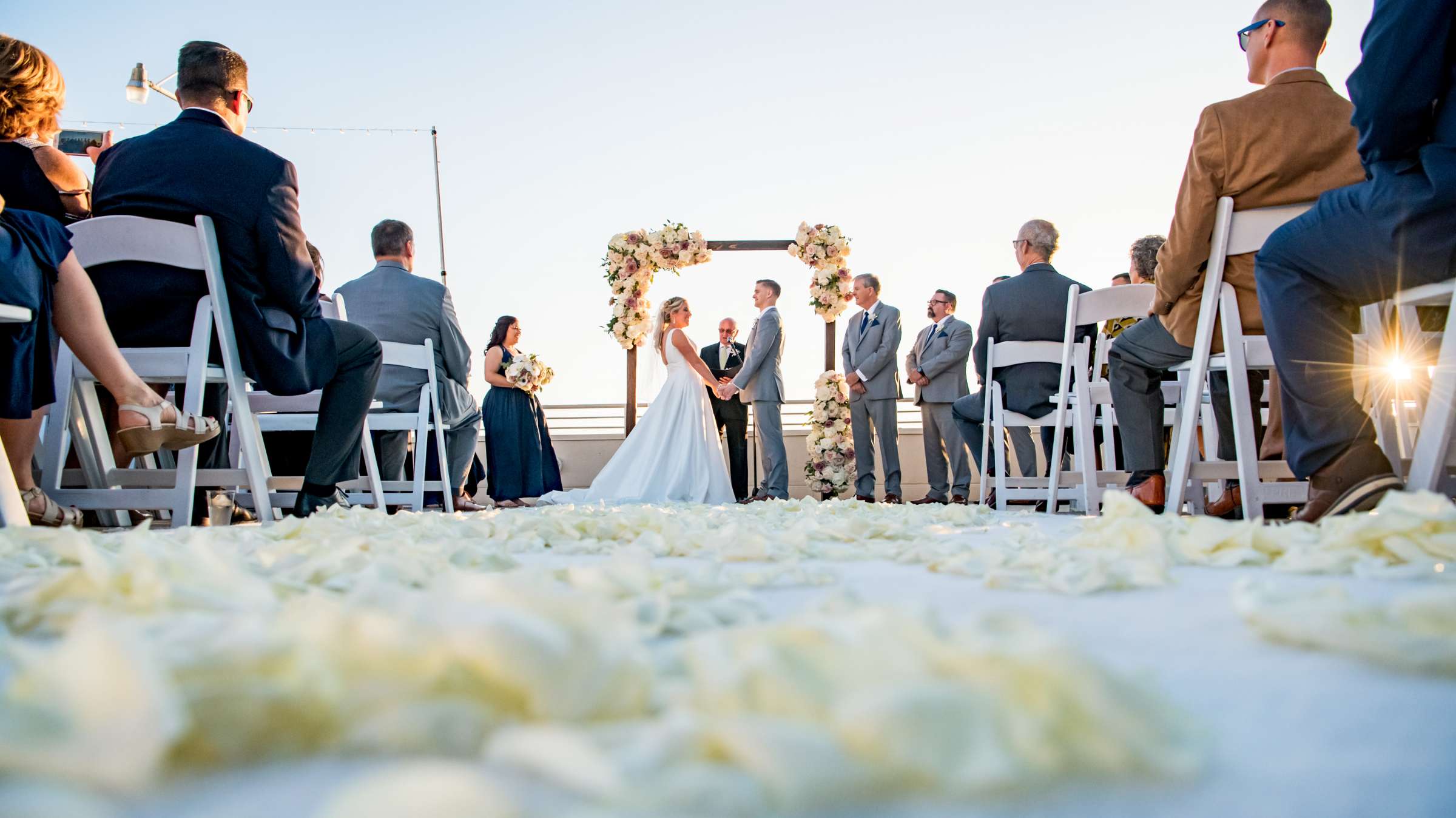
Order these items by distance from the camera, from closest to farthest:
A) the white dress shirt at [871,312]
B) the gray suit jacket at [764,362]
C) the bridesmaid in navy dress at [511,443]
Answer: the bridesmaid in navy dress at [511,443] → the white dress shirt at [871,312] → the gray suit jacket at [764,362]

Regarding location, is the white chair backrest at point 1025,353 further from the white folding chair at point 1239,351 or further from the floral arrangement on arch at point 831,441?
the floral arrangement on arch at point 831,441

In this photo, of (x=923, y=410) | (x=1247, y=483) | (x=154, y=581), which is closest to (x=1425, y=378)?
(x=1247, y=483)

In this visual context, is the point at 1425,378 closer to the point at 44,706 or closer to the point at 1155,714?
the point at 1155,714

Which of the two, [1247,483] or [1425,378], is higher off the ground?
[1425,378]

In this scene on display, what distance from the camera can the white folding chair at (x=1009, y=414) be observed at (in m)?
4.92

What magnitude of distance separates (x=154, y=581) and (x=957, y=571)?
1.01 metres

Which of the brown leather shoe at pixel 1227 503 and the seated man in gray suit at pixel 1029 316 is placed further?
the seated man in gray suit at pixel 1029 316

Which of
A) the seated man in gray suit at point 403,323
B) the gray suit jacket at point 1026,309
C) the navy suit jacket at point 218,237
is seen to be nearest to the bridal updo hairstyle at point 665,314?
the seated man in gray suit at point 403,323

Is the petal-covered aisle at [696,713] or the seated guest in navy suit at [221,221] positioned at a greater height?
the seated guest in navy suit at [221,221]

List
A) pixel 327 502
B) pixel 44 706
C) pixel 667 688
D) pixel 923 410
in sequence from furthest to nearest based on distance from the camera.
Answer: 1. pixel 923 410
2. pixel 327 502
3. pixel 667 688
4. pixel 44 706

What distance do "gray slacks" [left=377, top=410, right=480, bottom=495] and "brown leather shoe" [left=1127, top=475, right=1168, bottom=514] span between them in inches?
146

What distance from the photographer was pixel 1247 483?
260 centimetres

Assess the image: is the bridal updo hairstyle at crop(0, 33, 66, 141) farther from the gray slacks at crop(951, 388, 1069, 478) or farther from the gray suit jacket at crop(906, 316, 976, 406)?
the gray suit jacket at crop(906, 316, 976, 406)

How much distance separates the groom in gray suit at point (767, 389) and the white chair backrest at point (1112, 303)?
3786 millimetres
